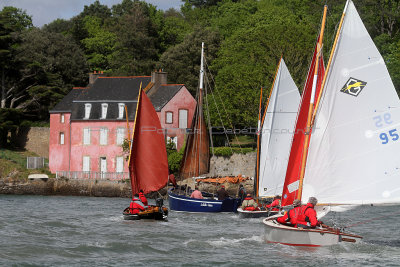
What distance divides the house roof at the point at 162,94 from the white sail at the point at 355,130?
156ft

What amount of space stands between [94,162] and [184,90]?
11.3 m

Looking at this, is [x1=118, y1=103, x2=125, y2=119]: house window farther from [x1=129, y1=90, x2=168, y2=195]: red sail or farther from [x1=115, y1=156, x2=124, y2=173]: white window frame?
[x1=129, y1=90, x2=168, y2=195]: red sail

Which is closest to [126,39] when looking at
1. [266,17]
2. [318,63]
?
[266,17]

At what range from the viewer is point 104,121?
74562 mm

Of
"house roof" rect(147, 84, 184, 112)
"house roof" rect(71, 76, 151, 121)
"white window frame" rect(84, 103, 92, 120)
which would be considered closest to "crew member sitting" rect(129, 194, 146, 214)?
"house roof" rect(147, 84, 184, 112)

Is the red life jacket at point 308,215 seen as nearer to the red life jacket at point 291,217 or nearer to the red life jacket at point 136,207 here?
the red life jacket at point 291,217

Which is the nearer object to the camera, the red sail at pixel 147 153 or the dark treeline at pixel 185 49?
the red sail at pixel 147 153

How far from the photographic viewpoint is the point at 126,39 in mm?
100125

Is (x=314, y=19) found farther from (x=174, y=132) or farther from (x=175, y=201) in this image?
(x=175, y=201)

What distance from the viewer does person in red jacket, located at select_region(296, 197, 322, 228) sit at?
81.1 feet

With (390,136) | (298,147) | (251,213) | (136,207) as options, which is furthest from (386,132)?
(251,213)

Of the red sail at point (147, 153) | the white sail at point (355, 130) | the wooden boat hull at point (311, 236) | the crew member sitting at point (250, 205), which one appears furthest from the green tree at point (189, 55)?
the wooden boat hull at point (311, 236)

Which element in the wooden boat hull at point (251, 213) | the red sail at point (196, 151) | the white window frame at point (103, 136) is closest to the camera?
the wooden boat hull at point (251, 213)

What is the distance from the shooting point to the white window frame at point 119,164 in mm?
73688
